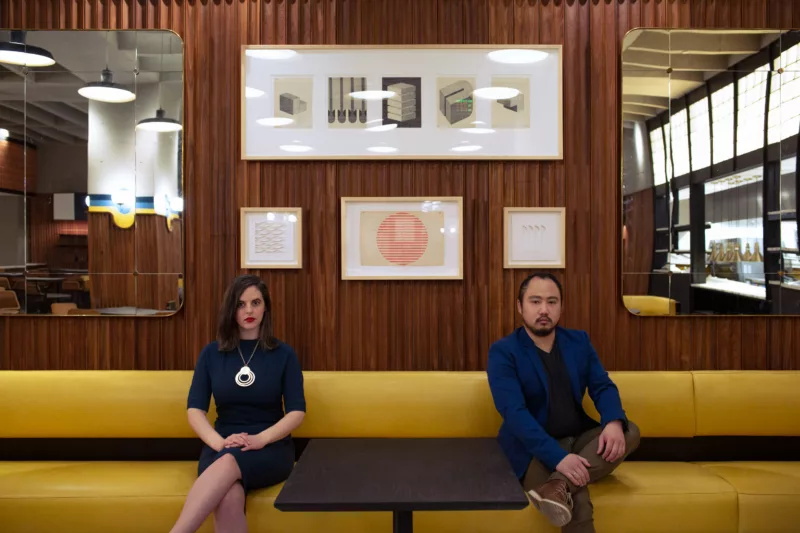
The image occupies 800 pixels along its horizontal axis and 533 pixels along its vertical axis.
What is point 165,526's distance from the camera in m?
2.43

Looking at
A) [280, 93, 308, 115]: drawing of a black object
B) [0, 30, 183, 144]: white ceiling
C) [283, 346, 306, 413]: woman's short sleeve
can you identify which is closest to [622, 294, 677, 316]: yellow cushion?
[283, 346, 306, 413]: woman's short sleeve

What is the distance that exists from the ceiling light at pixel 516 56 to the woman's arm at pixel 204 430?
88.8 inches

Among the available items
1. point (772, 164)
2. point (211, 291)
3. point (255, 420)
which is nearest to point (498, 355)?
point (255, 420)

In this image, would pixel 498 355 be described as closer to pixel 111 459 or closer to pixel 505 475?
pixel 505 475

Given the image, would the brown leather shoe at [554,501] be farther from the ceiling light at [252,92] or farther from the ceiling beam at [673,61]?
the ceiling light at [252,92]

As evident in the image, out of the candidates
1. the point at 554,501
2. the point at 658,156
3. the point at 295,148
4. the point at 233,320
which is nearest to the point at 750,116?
the point at 658,156

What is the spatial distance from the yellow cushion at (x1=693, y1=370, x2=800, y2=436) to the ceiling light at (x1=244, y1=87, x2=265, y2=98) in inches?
105

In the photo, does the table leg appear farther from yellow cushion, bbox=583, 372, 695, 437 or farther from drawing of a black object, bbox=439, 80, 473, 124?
drawing of a black object, bbox=439, 80, 473, 124

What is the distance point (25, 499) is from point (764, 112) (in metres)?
3.95

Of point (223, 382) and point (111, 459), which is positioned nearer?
point (223, 382)

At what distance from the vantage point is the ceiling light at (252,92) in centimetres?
305

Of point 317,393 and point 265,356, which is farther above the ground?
point 265,356

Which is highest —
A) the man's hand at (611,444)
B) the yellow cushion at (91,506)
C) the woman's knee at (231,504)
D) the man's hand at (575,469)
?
the man's hand at (611,444)

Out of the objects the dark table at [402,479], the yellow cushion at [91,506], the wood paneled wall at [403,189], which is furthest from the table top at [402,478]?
the wood paneled wall at [403,189]
